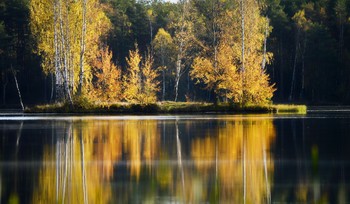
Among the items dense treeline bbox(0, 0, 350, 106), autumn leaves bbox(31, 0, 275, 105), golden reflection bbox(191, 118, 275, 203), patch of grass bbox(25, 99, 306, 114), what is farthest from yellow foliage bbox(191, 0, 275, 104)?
golden reflection bbox(191, 118, 275, 203)

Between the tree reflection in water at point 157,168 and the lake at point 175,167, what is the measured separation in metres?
0.02

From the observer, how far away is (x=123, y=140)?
32188 mm

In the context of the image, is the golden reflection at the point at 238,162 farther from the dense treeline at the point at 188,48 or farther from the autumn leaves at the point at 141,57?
the dense treeline at the point at 188,48

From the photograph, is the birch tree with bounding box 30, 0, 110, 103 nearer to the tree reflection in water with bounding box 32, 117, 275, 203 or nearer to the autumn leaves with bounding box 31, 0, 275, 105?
the autumn leaves with bounding box 31, 0, 275, 105

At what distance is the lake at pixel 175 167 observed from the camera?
54.9ft

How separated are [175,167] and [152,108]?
44.4 meters

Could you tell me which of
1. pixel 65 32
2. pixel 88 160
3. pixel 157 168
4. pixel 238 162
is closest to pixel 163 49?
pixel 65 32

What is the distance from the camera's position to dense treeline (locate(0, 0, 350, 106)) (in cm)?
7156

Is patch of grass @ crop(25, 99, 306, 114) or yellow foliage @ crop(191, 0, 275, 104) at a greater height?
yellow foliage @ crop(191, 0, 275, 104)

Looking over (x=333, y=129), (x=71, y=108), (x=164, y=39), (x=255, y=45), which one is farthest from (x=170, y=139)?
(x=164, y=39)

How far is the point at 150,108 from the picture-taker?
6631cm

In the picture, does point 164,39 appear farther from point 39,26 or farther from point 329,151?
point 329,151

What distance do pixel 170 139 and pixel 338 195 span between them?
55.1 ft

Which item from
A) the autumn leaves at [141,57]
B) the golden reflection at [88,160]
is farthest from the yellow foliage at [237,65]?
the golden reflection at [88,160]
